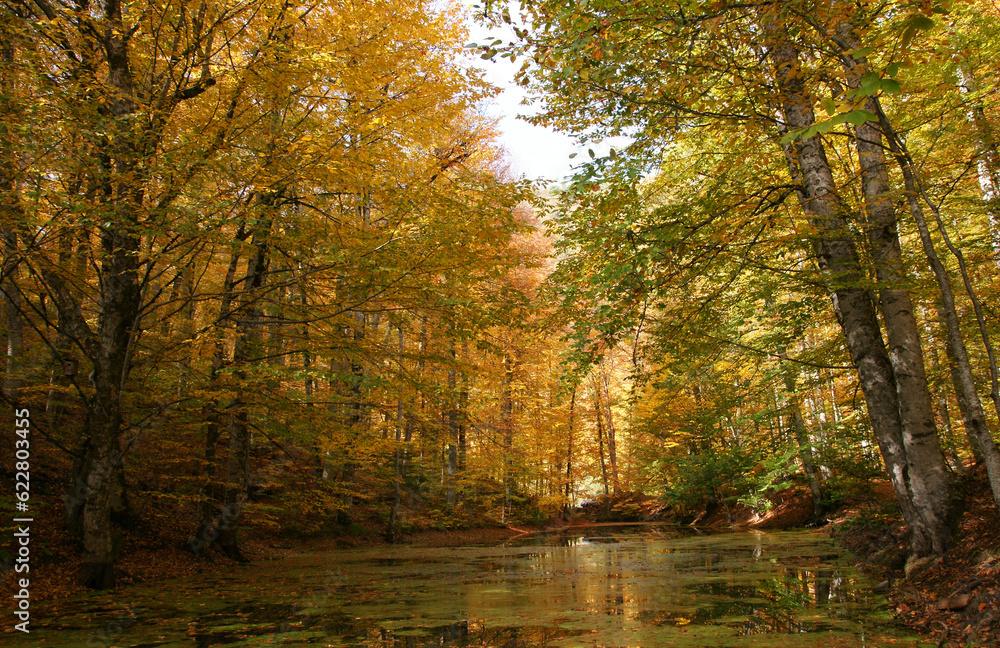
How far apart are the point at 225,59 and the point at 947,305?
351 inches

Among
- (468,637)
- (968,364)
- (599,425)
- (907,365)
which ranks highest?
(907,365)

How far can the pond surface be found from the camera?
3379 mm

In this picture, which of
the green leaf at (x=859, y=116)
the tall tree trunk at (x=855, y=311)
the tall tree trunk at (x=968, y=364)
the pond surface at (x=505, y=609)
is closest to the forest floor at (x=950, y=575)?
the pond surface at (x=505, y=609)

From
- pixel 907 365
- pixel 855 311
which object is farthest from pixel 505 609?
pixel 855 311

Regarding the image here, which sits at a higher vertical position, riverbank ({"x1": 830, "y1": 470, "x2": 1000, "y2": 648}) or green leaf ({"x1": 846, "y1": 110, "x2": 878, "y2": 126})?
green leaf ({"x1": 846, "y1": 110, "x2": 878, "y2": 126})

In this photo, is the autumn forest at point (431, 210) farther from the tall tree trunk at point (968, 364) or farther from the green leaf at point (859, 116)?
the green leaf at point (859, 116)

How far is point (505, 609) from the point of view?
4.41 m

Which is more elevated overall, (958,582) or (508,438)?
(508,438)

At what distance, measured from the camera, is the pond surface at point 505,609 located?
3.38 m

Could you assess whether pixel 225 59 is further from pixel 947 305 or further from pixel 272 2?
pixel 947 305

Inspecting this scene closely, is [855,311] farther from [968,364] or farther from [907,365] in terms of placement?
[968,364]

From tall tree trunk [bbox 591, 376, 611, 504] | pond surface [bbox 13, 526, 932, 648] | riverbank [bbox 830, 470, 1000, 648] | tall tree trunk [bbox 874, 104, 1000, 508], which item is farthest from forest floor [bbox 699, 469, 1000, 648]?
tall tree trunk [bbox 591, 376, 611, 504]

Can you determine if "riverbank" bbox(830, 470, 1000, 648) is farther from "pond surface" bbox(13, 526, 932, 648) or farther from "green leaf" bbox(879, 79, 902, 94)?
"green leaf" bbox(879, 79, 902, 94)

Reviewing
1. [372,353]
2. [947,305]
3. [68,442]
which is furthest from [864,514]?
[68,442]
